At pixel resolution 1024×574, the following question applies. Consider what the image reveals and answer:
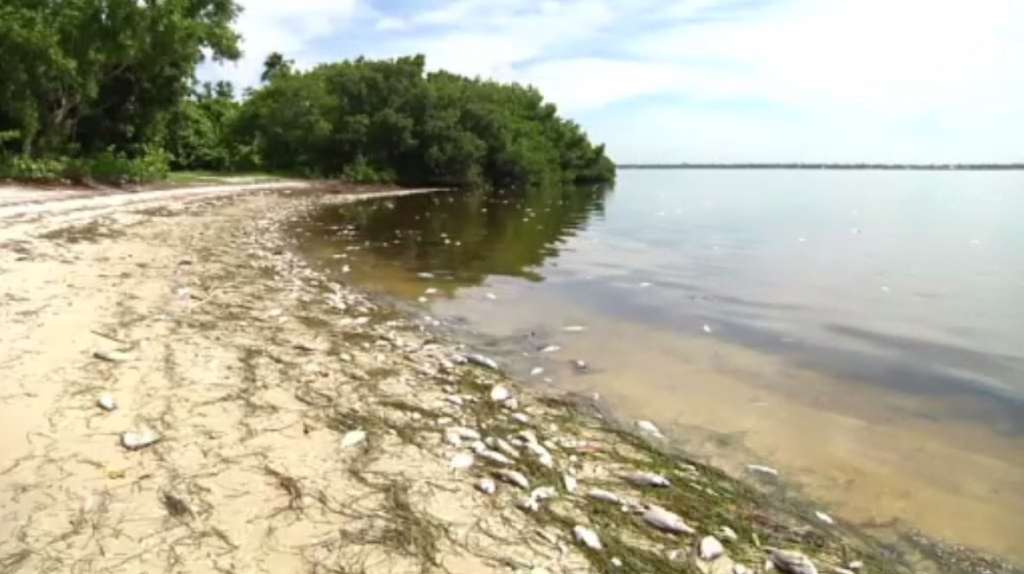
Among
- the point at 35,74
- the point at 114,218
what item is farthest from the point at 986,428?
the point at 35,74

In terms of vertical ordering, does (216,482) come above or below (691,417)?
above

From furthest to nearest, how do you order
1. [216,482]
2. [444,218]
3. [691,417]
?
[444,218], [691,417], [216,482]

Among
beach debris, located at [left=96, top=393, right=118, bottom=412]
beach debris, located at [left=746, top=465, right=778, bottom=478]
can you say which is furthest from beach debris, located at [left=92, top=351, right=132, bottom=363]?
beach debris, located at [left=746, top=465, right=778, bottom=478]

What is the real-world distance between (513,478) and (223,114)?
73297mm

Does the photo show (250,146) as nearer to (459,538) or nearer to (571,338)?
(571,338)

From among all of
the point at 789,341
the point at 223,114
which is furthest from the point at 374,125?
the point at 789,341

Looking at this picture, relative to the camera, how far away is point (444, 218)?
33969 millimetres

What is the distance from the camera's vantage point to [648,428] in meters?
7.21

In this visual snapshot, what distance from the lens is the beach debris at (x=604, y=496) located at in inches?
206

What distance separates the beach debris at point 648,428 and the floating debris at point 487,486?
7.72 ft

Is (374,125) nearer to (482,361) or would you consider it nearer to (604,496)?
(482,361)

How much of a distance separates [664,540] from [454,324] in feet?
23.1

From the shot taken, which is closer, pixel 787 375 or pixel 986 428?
pixel 986 428

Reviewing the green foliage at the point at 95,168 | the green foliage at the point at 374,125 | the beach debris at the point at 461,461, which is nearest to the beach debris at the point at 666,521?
the beach debris at the point at 461,461
